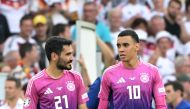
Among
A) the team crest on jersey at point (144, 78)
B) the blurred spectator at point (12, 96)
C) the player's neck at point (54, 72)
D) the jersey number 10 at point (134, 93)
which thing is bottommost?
the blurred spectator at point (12, 96)

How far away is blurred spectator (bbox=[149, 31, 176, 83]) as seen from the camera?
18.7 m

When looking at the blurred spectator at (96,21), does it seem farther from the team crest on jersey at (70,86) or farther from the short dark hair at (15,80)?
the team crest on jersey at (70,86)

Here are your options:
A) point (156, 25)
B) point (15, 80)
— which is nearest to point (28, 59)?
point (15, 80)

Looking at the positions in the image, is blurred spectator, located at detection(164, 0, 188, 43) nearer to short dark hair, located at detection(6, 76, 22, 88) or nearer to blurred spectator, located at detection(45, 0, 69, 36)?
blurred spectator, located at detection(45, 0, 69, 36)

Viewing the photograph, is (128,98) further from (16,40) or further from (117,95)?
(16,40)

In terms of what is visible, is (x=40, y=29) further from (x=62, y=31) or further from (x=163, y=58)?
(x=163, y=58)

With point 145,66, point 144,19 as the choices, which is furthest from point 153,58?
point 145,66

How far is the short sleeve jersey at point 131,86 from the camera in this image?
39.8ft

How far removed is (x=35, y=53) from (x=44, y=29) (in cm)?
112

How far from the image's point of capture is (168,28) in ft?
66.1

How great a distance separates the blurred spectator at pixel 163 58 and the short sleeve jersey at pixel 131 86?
239 inches

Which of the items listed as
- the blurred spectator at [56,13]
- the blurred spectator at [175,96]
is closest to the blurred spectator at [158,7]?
the blurred spectator at [56,13]

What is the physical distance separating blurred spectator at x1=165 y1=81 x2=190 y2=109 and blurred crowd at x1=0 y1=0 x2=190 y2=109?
0.08 meters

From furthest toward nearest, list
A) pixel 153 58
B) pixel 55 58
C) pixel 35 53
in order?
pixel 153 58 < pixel 35 53 < pixel 55 58
